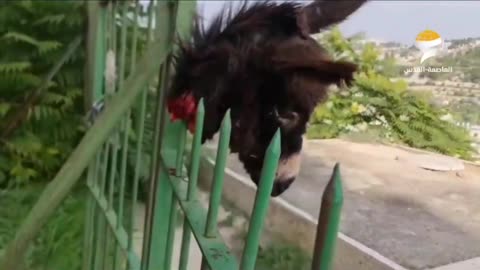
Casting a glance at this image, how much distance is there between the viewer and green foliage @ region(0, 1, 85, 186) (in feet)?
6.97

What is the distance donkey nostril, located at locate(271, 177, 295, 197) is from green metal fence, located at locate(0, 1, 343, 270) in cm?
6

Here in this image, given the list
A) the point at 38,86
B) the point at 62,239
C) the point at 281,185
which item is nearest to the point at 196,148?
the point at 281,185

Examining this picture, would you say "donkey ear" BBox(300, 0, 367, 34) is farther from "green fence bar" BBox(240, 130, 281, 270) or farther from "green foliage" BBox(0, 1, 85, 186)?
"green foliage" BBox(0, 1, 85, 186)

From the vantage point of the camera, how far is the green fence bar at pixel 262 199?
17.0 inches

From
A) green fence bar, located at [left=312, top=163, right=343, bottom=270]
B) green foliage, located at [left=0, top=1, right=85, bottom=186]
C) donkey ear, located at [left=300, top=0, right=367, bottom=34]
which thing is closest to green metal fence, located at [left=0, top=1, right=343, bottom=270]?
green fence bar, located at [left=312, top=163, right=343, bottom=270]

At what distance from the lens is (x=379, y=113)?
486mm

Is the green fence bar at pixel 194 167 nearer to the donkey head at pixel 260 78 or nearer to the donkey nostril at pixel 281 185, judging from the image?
the donkey head at pixel 260 78

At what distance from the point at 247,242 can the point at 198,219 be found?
0.67 feet

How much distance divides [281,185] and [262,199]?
9cm

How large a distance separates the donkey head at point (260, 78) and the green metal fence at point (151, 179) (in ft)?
0.10

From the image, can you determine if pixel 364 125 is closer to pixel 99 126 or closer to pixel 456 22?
pixel 456 22

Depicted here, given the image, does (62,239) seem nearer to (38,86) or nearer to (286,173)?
(38,86)

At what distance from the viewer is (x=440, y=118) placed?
429 mm

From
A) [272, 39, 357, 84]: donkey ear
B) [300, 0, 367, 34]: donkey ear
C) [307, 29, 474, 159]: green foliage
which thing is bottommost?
[307, 29, 474, 159]: green foliage
